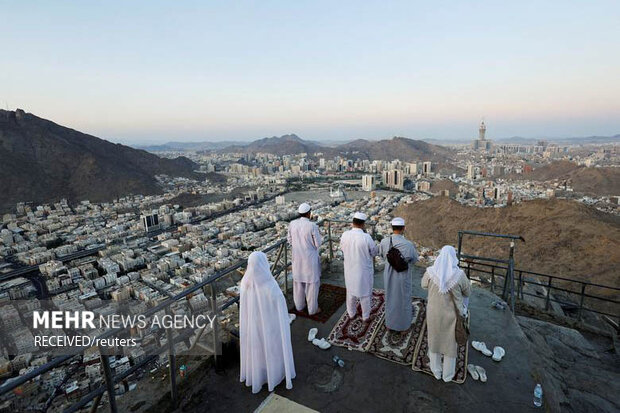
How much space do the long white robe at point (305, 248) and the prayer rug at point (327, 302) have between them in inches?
20.6

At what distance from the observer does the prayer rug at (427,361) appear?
9.19ft

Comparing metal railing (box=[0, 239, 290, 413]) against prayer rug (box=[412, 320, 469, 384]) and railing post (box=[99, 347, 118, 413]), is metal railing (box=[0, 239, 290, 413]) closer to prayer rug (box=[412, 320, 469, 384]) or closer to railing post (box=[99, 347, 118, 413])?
railing post (box=[99, 347, 118, 413])

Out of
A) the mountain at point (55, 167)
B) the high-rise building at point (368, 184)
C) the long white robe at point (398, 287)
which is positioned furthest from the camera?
the high-rise building at point (368, 184)

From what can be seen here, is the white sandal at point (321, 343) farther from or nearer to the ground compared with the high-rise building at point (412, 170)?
farther from the ground

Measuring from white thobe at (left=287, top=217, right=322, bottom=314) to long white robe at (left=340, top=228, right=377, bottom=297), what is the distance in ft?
1.31

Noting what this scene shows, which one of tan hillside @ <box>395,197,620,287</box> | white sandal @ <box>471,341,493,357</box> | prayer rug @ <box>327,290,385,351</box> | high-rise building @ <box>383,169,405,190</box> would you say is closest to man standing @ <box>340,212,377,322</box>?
prayer rug @ <box>327,290,385,351</box>

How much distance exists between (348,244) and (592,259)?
49.9 feet

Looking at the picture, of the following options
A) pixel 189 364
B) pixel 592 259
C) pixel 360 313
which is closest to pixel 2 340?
pixel 189 364

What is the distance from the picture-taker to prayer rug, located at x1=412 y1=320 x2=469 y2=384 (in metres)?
2.80

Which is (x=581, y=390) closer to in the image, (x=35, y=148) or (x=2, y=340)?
(x=2, y=340)

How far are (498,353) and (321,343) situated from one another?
1933mm

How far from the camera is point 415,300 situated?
173 inches

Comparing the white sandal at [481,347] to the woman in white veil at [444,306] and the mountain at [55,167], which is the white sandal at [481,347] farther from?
the mountain at [55,167]

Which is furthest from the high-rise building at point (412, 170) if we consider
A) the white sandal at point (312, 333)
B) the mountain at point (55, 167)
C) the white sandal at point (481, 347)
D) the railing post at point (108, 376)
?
the railing post at point (108, 376)
